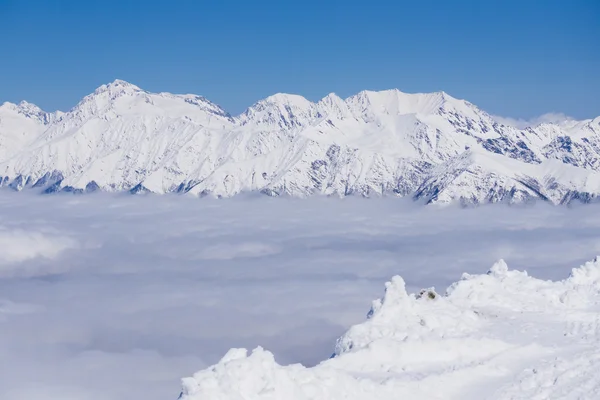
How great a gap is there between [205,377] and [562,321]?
108ft

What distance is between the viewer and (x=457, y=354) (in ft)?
170

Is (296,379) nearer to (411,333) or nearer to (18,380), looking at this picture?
(411,333)

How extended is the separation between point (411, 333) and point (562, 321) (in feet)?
44.6

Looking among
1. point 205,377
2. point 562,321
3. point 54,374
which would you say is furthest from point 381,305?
point 54,374

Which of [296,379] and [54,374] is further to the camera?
[54,374]

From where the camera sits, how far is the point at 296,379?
4216 cm

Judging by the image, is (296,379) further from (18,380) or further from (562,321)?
Answer: (18,380)

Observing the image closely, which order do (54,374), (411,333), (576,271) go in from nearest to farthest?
(411,333)
(576,271)
(54,374)

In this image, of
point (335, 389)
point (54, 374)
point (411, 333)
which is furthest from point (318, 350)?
point (335, 389)

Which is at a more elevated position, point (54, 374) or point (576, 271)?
point (576, 271)

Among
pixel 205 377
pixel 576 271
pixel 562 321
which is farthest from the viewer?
pixel 576 271

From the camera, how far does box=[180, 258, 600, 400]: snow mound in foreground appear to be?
41.4m

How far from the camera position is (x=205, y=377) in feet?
131

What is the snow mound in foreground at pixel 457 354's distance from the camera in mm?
41406
